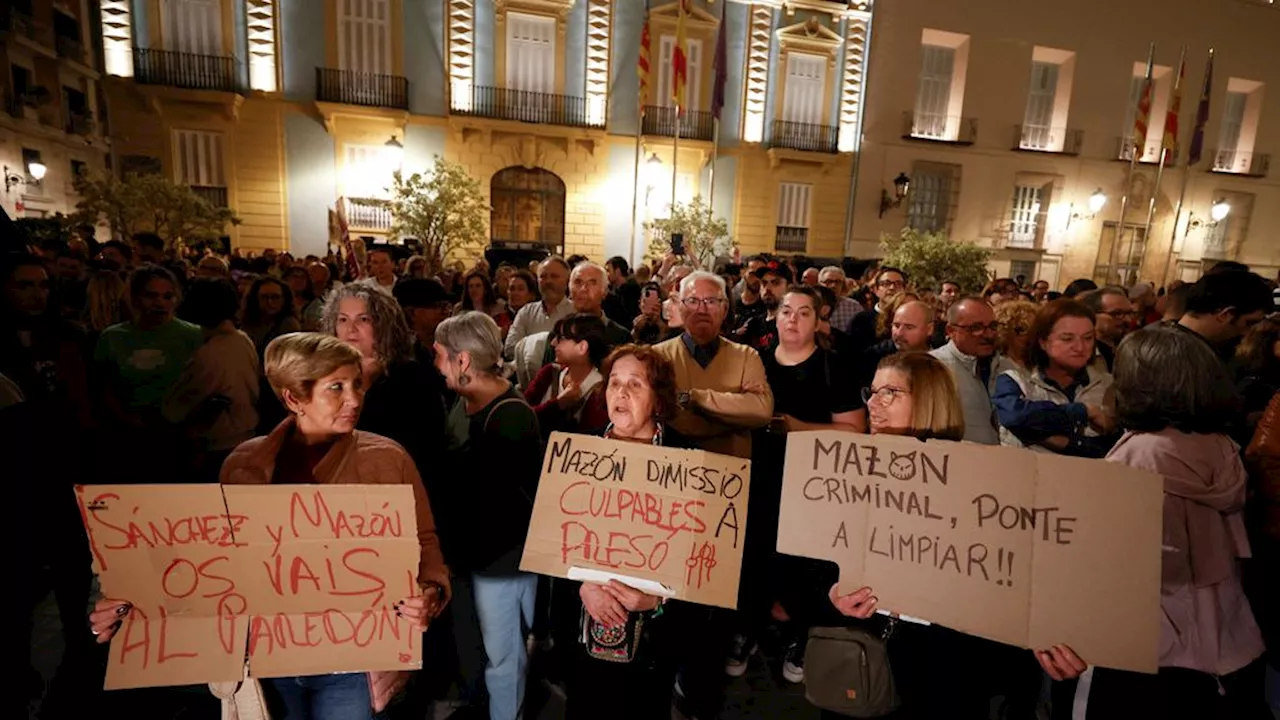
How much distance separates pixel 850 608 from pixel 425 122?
1926cm

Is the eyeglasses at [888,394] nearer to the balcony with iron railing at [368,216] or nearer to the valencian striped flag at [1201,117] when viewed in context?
the balcony with iron railing at [368,216]

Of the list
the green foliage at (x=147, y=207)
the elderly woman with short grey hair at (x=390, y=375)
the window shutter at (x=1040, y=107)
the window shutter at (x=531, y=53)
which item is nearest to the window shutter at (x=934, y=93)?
the window shutter at (x=1040, y=107)

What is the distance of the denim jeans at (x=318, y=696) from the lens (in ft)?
6.69

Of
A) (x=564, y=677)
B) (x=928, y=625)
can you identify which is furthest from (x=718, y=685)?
(x=928, y=625)

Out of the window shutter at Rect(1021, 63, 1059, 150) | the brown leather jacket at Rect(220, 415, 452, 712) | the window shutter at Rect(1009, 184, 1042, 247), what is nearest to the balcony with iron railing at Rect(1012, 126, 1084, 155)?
the window shutter at Rect(1021, 63, 1059, 150)

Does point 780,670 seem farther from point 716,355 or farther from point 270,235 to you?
point 270,235

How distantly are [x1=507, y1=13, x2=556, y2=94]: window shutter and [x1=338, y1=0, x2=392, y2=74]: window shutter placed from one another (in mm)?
3439

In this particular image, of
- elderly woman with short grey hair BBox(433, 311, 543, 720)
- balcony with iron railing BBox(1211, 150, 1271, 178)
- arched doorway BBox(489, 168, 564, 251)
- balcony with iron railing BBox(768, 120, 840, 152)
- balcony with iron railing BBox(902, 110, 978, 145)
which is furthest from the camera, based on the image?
balcony with iron railing BBox(1211, 150, 1271, 178)

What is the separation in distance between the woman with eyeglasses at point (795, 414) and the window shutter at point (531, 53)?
17.6 m

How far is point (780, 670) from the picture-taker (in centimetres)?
340

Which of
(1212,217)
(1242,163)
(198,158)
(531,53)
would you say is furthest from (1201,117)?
(198,158)

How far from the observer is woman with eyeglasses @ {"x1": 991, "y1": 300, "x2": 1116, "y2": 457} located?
276 cm

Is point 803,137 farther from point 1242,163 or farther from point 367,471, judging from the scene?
point 367,471

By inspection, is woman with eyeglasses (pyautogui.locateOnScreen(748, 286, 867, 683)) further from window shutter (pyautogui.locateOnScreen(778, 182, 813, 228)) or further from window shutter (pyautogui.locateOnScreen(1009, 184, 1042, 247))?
window shutter (pyautogui.locateOnScreen(1009, 184, 1042, 247))
